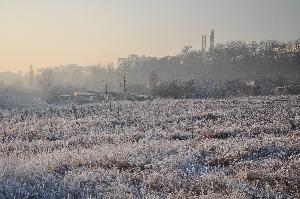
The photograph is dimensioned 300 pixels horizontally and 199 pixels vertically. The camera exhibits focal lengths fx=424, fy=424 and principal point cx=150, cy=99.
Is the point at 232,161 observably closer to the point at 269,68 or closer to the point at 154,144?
the point at 154,144

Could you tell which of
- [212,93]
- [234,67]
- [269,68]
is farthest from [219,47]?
[212,93]

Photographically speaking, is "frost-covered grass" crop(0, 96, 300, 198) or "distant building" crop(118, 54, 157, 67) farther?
"distant building" crop(118, 54, 157, 67)

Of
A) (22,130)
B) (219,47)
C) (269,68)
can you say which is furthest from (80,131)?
(219,47)

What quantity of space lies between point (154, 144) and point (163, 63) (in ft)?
392

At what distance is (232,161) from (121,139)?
19.5 feet

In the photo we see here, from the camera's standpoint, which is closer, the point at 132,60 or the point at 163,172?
the point at 163,172

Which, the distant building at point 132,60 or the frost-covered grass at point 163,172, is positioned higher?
the distant building at point 132,60

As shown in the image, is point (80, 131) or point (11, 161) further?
point (80, 131)

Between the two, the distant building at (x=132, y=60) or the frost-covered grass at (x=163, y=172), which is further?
the distant building at (x=132, y=60)

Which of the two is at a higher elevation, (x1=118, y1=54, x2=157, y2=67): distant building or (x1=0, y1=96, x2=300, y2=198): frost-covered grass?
(x1=118, y1=54, x2=157, y2=67): distant building

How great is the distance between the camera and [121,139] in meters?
15.6

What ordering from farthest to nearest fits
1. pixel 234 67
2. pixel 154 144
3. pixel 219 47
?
pixel 219 47 → pixel 234 67 → pixel 154 144

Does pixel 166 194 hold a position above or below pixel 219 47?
below

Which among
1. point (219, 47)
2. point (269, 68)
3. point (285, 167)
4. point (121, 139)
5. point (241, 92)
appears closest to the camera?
point (285, 167)
